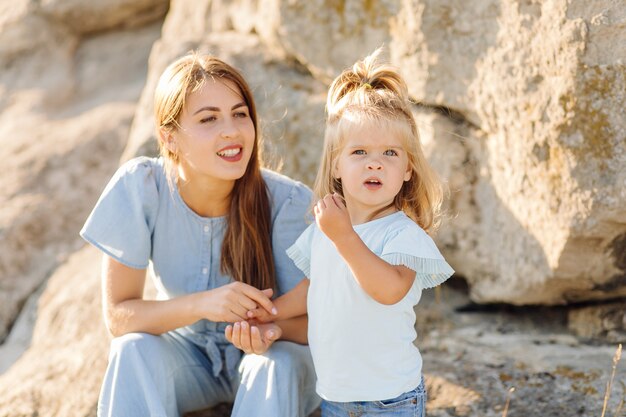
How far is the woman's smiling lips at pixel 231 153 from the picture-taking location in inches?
104

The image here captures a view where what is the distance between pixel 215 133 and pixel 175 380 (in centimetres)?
79

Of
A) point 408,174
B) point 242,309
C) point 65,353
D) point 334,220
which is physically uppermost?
point 408,174

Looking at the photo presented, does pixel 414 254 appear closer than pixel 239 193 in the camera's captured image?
Yes

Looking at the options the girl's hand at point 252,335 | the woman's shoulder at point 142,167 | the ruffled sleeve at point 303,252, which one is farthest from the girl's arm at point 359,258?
the woman's shoulder at point 142,167

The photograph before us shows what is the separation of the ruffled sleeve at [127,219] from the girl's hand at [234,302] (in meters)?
0.33

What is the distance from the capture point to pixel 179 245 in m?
2.82

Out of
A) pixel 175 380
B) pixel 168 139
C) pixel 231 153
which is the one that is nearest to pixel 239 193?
pixel 231 153

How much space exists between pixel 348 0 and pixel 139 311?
5.02 ft

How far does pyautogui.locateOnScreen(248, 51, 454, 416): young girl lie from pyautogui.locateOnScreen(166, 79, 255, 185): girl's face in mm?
369

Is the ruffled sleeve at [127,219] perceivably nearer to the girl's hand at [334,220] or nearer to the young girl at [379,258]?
the young girl at [379,258]

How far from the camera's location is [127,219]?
273 centimetres

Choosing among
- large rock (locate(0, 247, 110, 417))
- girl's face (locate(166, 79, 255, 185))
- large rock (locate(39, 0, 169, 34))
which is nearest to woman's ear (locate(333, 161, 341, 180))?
girl's face (locate(166, 79, 255, 185))

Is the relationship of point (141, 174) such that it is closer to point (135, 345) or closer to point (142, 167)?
point (142, 167)

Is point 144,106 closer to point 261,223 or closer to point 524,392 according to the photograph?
point 261,223
